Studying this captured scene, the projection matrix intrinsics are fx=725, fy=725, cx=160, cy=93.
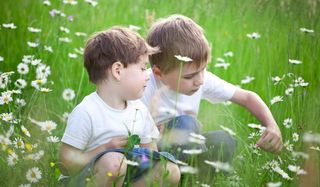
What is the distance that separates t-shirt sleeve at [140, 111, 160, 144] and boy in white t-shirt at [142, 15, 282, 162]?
76 millimetres

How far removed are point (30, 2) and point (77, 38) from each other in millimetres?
465

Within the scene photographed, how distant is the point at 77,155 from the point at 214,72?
1.45 metres

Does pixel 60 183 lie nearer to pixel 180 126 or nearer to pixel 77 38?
pixel 180 126

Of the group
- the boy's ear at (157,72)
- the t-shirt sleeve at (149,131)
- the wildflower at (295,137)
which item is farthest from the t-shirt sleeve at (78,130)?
the wildflower at (295,137)

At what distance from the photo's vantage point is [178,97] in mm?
2805

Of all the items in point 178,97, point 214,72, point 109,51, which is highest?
point 109,51

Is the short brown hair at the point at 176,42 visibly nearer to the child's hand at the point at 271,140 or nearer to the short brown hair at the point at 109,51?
the short brown hair at the point at 109,51

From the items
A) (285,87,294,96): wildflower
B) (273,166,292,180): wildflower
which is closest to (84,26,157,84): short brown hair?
(273,166,292,180): wildflower

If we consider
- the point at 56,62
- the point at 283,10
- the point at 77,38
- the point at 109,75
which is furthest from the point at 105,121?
the point at 283,10

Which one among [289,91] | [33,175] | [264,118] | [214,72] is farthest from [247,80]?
[33,175]

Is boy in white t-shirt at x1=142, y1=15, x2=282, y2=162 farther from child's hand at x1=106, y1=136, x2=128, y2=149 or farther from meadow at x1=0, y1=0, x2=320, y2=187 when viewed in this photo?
child's hand at x1=106, y1=136, x2=128, y2=149

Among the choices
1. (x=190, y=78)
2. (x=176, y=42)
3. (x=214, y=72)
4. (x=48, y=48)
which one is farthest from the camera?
(x=214, y=72)

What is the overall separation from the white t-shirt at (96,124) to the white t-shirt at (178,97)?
19 cm

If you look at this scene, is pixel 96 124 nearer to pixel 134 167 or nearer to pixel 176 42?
pixel 134 167
